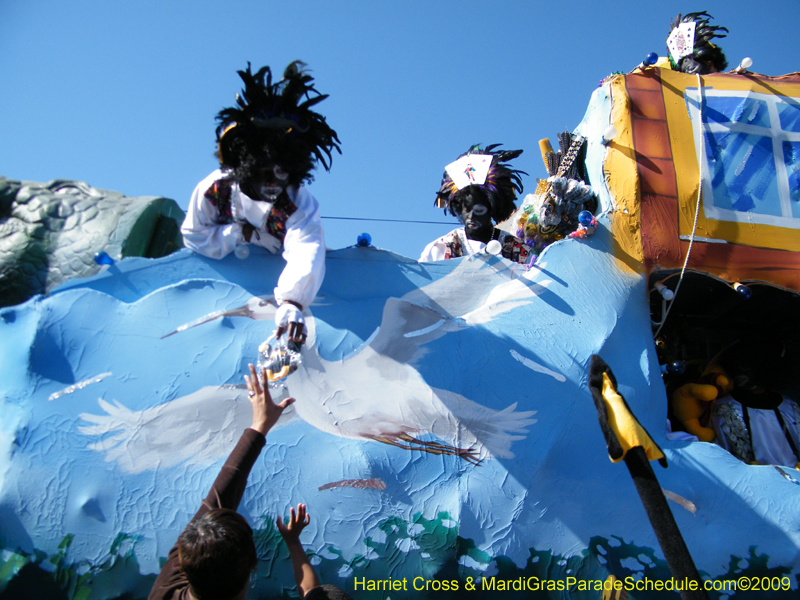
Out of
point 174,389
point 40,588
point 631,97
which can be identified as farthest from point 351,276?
point 631,97

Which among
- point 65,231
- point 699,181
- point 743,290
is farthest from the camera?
point 699,181

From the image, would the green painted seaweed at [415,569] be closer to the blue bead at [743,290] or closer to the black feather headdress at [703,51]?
the blue bead at [743,290]

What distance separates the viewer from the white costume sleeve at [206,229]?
2283mm

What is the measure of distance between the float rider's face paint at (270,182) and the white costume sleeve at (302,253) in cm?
6

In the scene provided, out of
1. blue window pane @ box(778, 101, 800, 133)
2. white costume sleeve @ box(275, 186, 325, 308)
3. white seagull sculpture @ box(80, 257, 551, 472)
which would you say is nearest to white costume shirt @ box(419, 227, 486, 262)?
white seagull sculpture @ box(80, 257, 551, 472)

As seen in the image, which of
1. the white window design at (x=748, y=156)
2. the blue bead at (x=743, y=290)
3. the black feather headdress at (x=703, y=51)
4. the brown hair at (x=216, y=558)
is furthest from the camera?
the black feather headdress at (x=703, y=51)

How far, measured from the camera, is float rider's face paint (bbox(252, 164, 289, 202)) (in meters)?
2.26

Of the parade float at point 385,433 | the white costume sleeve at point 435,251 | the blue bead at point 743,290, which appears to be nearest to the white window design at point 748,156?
the blue bead at point 743,290

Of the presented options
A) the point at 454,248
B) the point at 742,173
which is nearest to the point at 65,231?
the point at 454,248

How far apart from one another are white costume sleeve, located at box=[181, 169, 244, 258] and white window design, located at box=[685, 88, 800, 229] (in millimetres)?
2323

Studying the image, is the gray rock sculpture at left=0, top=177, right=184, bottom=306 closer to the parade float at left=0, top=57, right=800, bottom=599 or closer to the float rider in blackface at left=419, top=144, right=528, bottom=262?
the parade float at left=0, top=57, right=800, bottom=599

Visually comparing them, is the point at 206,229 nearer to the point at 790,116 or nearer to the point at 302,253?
the point at 302,253

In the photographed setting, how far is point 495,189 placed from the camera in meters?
3.26

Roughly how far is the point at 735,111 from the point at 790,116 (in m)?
0.37
